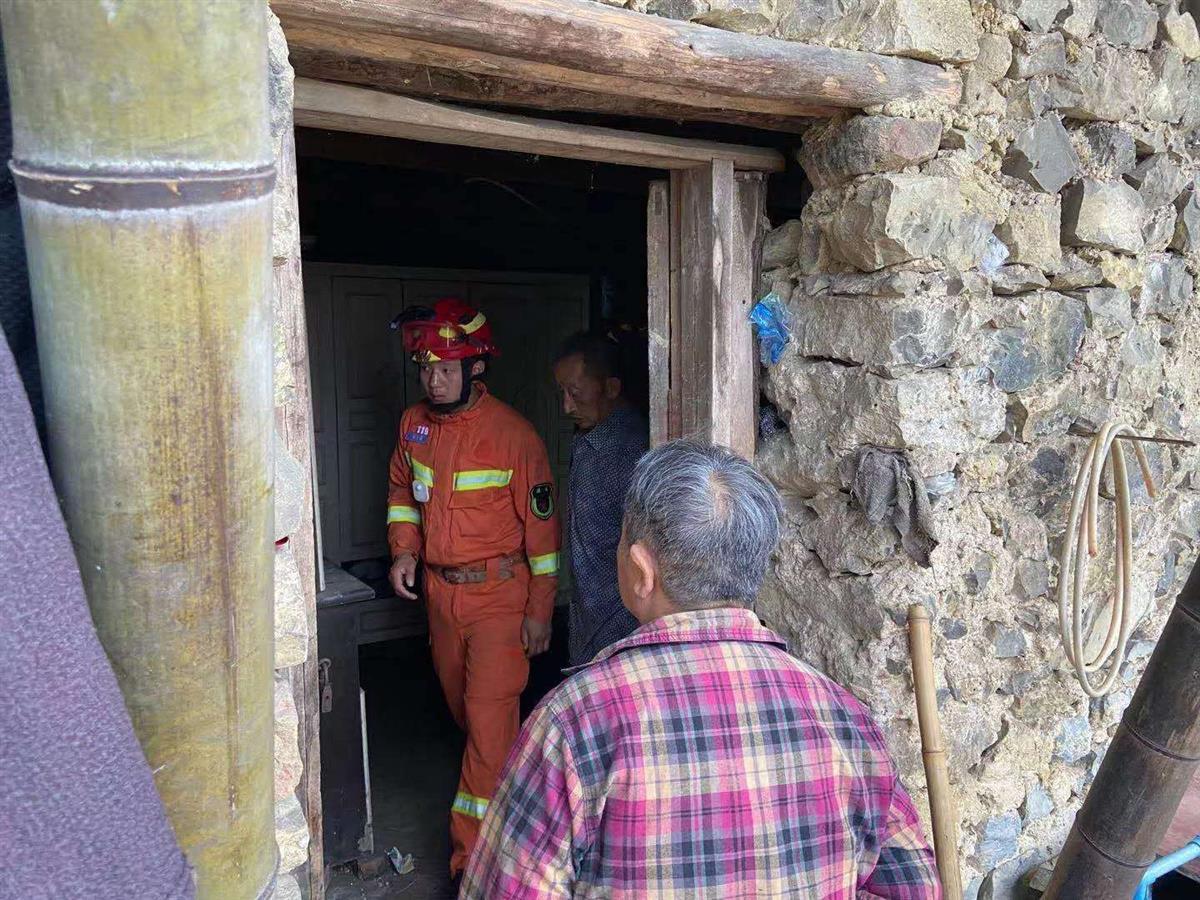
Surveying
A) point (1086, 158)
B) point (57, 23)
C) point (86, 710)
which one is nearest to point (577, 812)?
point (86, 710)

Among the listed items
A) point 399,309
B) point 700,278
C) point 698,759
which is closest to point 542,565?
point 700,278

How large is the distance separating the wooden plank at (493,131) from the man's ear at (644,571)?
1.04 m

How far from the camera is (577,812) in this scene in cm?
132

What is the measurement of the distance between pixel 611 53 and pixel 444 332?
2.08 m

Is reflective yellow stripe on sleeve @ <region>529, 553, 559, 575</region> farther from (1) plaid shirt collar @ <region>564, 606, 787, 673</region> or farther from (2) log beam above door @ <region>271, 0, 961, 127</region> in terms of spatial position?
(1) plaid shirt collar @ <region>564, 606, 787, 673</region>

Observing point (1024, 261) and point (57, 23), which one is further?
point (1024, 261)

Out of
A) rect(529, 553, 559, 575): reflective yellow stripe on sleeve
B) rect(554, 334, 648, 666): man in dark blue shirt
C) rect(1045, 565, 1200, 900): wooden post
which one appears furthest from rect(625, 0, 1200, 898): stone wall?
rect(529, 553, 559, 575): reflective yellow stripe on sleeve

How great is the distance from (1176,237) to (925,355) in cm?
107

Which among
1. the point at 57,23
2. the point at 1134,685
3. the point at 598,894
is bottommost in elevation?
the point at 1134,685

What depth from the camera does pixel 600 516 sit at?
11.5 ft

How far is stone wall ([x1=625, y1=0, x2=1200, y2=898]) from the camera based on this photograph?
2.20 meters

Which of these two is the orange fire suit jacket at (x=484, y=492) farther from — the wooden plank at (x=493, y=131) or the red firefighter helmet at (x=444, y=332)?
the wooden plank at (x=493, y=131)

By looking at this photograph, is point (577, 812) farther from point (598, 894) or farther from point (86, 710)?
point (86, 710)

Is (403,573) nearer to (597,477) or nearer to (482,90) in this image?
(597,477)
